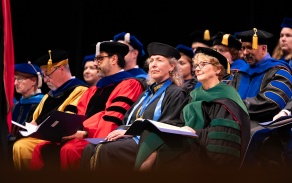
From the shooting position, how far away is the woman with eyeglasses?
3.46 m

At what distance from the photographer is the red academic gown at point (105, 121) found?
4461mm

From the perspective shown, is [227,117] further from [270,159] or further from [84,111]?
[84,111]

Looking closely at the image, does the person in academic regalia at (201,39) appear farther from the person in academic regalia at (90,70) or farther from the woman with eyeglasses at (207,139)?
the woman with eyeglasses at (207,139)

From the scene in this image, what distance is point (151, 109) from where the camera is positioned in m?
4.43

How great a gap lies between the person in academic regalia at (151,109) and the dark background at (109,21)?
252cm

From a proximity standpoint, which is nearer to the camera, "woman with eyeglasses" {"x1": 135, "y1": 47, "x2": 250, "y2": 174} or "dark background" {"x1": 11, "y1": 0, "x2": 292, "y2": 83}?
"woman with eyeglasses" {"x1": 135, "y1": 47, "x2": 250, "y2": 174}

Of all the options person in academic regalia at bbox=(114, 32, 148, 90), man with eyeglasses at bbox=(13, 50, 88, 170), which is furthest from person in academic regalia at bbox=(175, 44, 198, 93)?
man with eyeglasses at bbox=(13, 50, 88, 170)

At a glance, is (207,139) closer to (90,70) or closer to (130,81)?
(130,81)

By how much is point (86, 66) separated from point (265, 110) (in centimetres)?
254

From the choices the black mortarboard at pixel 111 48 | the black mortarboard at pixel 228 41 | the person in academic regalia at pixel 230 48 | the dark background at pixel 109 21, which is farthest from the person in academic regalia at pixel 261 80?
the dark background at pixel 109 21

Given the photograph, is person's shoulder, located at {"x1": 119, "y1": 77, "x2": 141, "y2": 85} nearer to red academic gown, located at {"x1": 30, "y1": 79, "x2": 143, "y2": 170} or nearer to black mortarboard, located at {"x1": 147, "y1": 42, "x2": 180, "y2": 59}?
red academic gown, located at {"x1": 30, "y1": 79, "x2": 143, "y2": 170}

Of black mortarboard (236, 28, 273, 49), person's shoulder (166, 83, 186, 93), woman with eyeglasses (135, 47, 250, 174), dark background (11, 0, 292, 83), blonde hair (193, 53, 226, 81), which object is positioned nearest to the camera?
woman with eyeglasses (135, 47, 250, 174)

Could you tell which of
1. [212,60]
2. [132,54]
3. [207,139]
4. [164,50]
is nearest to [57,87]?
[132,54]

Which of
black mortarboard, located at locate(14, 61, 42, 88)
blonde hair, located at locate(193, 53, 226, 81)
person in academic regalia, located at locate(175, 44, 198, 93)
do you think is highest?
blonde hair, located at locate(193, 53, 226, 81)
